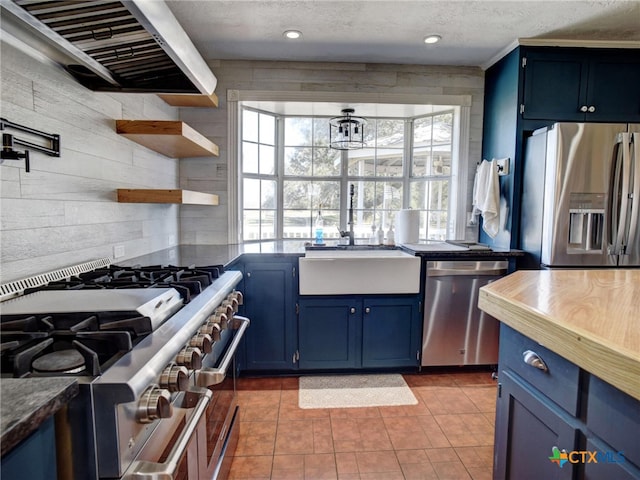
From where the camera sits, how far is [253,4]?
2.14 metres

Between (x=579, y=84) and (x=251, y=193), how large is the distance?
272 centimetres

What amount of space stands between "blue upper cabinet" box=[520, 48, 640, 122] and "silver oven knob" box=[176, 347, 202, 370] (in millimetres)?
2780

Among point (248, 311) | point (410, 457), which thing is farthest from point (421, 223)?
point (410, 457)

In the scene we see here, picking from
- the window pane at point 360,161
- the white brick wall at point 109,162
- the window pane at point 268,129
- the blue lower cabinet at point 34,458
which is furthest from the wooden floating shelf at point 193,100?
the blue lower cabinet at point 34,458

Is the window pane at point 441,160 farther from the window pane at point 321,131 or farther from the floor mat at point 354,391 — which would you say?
the floor mat at point 354,391

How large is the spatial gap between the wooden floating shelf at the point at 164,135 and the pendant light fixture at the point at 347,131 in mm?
1107

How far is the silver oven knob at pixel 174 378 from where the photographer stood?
0.83 metres

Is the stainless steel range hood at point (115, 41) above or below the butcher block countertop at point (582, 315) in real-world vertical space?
above

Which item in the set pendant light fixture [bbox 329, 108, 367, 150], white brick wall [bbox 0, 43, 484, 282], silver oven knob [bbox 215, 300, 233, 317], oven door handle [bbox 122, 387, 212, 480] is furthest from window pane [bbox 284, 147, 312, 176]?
oven door handle [bbox 122, 387, 212, 480]

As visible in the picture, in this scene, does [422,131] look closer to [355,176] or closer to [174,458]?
[355,176]

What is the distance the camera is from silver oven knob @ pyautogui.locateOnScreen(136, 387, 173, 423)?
740 millimetres

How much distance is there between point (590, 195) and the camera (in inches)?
93.1

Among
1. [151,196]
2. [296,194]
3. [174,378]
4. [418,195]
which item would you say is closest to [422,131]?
[418,195]

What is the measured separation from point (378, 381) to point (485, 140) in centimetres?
223
